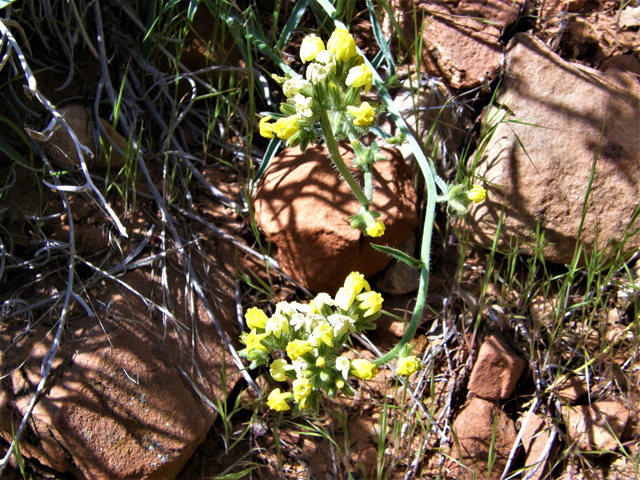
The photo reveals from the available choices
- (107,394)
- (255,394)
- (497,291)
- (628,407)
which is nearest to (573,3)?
(497,291)

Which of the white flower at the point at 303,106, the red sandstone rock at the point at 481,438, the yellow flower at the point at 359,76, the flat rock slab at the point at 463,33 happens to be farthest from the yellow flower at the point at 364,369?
the flat rock slab at the point at 463,33

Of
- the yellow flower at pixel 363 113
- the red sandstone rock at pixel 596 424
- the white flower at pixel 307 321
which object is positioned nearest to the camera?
the yellow flower at pixel 363 113

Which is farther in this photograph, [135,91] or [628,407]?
[135,91]

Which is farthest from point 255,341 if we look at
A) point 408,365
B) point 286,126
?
point 286,126

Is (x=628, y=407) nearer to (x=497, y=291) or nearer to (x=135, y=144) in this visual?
(x=497, y=291)

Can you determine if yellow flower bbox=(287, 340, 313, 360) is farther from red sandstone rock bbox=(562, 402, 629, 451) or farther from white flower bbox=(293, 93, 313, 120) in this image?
red sandstone rock bbox=(562, 402, 629, 451)

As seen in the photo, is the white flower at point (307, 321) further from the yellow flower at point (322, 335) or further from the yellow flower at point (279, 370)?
the yellow flower at point (279, 370)

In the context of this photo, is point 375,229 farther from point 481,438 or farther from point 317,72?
point 481,438
